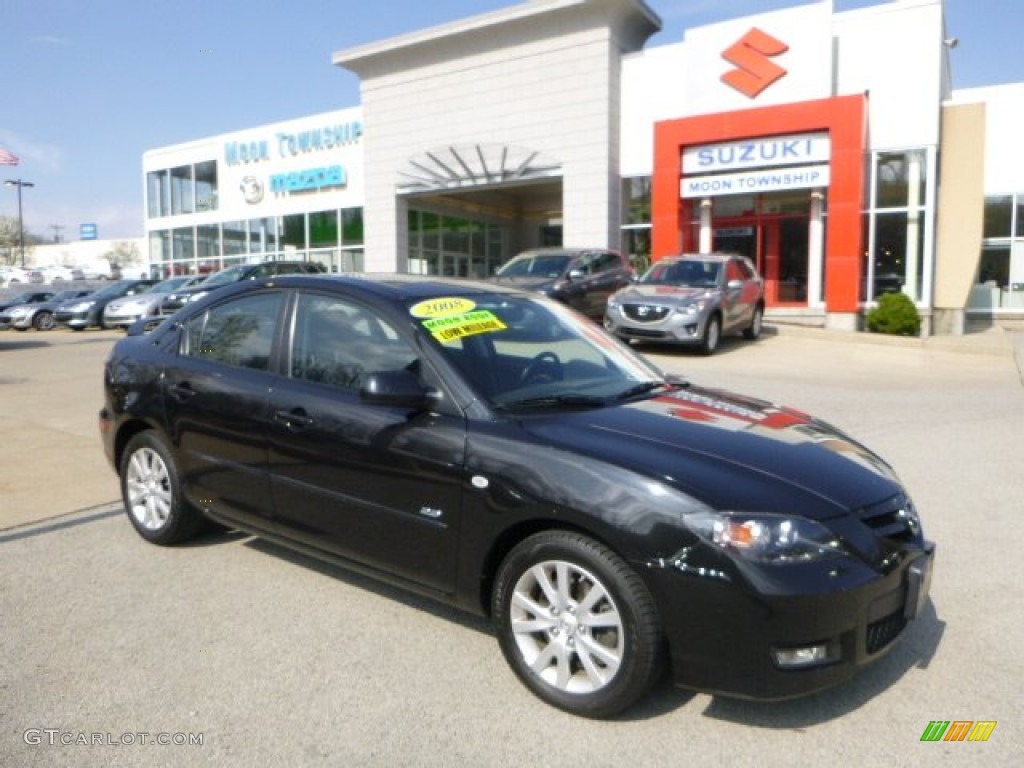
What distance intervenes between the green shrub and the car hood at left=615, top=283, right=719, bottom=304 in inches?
266

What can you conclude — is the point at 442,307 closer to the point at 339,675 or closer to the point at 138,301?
the point at 339,675

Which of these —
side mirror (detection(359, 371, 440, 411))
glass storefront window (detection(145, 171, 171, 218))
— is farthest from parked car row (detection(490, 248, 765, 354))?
glass storefront window (detection(145, 171, 171, 218))

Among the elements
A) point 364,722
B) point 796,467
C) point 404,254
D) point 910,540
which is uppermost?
point 404,254

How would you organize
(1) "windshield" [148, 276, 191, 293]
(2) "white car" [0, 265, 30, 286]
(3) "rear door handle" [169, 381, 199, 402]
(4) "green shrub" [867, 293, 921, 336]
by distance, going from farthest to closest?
1. (2) "white car" [0, 265, 30, 286]
2. (1) "windshield" [148, 276, 191, 293]
3. (4) "green shrub" [867, 293, 921, 336]
4. (3) "rear door handle" [169, 381, 199, 402]

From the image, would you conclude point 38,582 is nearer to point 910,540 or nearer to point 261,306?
point 261,306

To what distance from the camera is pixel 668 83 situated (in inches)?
930

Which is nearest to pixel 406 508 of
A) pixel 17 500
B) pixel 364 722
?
pixel 364 722

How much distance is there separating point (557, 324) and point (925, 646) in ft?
7.51

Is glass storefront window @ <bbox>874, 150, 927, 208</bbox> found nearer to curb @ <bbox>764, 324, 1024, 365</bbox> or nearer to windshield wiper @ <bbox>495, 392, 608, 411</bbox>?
curb @ <bbox>764, 324, 1024, 365</bbox>

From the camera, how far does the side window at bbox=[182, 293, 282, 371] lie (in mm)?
4504

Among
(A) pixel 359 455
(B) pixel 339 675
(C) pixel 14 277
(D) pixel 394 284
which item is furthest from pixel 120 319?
(C) pixel 14 277

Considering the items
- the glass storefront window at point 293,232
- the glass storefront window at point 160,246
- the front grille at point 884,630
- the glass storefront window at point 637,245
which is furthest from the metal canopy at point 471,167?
the front grille at point 884,630

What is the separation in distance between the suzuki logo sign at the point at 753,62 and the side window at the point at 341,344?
1998 cm

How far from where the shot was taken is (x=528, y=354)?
4.07 m
